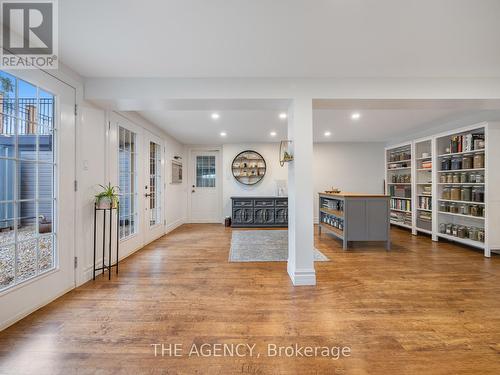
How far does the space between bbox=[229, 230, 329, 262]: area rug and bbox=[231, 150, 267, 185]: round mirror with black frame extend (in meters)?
1.72

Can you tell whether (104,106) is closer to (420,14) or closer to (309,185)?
(309,185)

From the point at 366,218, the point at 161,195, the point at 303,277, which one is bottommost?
the point at 303,277

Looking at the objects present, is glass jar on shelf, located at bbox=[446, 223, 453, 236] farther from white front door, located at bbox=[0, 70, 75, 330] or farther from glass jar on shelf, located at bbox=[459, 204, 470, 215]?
white front door, located at bbox=[0, 70, 75, 330]

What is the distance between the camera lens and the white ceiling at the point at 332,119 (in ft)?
9.11

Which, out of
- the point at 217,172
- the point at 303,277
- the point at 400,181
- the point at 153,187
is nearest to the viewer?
the point at 303,277

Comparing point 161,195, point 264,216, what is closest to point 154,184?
point 161,195

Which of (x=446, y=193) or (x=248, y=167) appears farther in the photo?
(x=248, y=167)

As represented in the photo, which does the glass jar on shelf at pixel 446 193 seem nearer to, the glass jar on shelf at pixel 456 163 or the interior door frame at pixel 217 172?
the glass jar on shelf at pixel 456 163

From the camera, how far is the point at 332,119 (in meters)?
4.29

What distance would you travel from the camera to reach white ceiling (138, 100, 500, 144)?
9.11ft

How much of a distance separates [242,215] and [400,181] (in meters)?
Result: 4.10

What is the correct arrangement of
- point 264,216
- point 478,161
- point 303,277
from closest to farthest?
point 303,277 < point 478,161 < point 264,216

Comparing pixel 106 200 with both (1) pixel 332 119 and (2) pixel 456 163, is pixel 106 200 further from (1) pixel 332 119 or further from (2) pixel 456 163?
(2) pixel 456 163

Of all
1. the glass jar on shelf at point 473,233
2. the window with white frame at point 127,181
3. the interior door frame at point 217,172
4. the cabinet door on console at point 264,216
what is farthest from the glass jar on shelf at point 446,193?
the window with white frame at point 127,181
